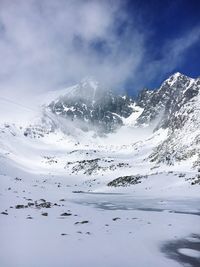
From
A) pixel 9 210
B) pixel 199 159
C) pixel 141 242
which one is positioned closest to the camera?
pixel 141 242

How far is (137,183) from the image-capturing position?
78750mm

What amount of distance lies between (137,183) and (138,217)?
51049 mm

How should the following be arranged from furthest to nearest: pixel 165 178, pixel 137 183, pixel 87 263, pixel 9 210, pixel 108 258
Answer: pixel 137 183 → pixel 165 178 → pixel 9 210 → pixel 108 258 → pixel 87 263

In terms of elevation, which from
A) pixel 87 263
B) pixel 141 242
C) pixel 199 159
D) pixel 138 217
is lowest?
pixel 87 263

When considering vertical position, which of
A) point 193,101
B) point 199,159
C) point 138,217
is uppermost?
point 193,101

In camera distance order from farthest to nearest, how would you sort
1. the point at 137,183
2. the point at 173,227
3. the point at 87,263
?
the point at 137,183 → the point at 173,227 → the point at 87,263

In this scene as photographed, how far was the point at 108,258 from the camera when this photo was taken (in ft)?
50.4

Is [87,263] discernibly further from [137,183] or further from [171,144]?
[171,144]

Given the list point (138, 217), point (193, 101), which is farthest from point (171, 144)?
point (138, 217)

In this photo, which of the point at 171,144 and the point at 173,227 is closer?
the point at 173,227

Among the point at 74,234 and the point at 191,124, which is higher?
the point at 191,124

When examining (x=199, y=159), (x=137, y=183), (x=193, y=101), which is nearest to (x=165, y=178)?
(x=137, y=183)

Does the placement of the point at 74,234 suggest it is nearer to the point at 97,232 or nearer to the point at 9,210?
the point at 97,232

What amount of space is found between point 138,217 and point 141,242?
30.3ft
